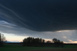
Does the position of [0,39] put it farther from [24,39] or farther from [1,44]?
[24,39]

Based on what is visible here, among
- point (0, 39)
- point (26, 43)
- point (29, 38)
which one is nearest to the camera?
point (0, 39)

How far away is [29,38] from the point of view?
177 metres

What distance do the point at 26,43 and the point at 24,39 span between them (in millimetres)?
7506

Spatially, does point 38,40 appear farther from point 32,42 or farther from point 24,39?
point 24,39

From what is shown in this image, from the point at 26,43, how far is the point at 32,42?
1432cm

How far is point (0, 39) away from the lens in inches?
5027

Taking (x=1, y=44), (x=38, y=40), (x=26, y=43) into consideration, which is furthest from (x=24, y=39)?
(x=1, y=44)

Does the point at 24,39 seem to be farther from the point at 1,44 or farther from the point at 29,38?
the point at 1,44

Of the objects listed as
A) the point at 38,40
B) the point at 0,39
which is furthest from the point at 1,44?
the point at 38,40

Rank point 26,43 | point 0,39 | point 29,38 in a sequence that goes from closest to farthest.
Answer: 1. point 0,39
2. point 26,43
3. point 29,38

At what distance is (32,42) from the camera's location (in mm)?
178375

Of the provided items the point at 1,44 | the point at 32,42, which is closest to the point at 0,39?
the point at 1,44

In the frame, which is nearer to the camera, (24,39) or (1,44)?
(1,44)

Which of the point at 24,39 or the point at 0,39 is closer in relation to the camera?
the point at 0,39
